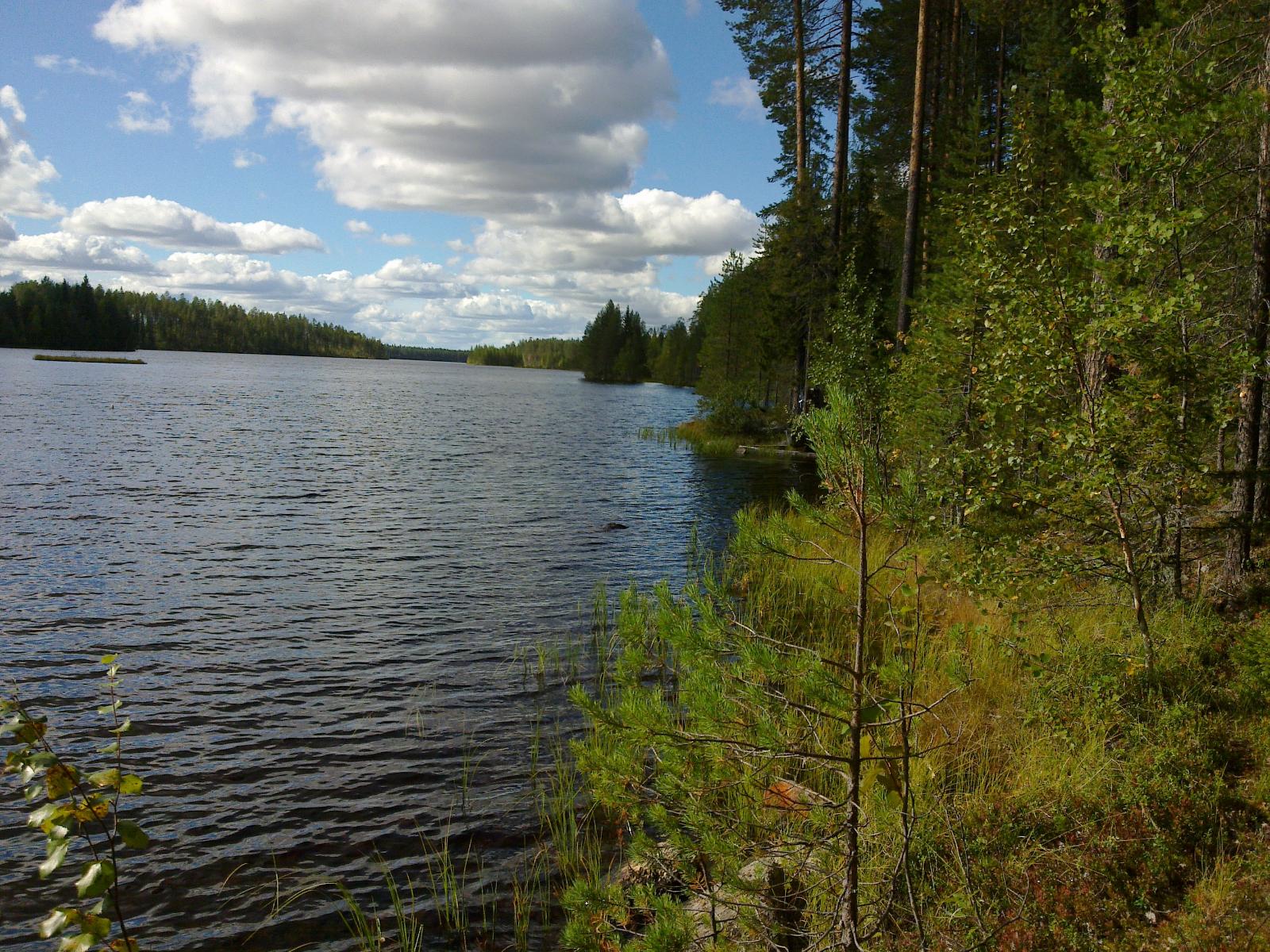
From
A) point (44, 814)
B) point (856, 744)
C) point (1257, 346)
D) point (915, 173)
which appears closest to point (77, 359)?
point (915, 173)

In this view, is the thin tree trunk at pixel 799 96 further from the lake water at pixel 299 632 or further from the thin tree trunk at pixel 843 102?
the lake water at pixel 299 632

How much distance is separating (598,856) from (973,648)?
208 inches

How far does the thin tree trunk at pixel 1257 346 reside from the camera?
27.0 ft

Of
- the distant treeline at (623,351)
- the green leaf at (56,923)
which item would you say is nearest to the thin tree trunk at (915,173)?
the green leaf at (56,923)

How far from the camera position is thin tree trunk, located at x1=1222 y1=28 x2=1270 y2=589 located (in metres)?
8.22

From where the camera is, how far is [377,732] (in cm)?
875

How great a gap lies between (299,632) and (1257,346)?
12674 mm

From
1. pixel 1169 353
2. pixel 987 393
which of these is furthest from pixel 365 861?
pixel 1169 353

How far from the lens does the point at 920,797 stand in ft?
17.4

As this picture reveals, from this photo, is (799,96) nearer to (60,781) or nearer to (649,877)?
(649,877)

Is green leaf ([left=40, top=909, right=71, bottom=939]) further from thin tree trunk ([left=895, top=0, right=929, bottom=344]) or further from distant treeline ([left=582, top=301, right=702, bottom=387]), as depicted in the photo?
distant treeline ([left=582, top=301, right=702, bottom=387])

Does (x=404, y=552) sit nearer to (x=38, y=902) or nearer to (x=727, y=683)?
(x=38, y=902)

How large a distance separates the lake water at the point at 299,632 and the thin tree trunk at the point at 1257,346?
26.8ft

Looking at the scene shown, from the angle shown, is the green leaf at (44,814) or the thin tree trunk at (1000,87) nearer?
the green leaf at (44,814)
